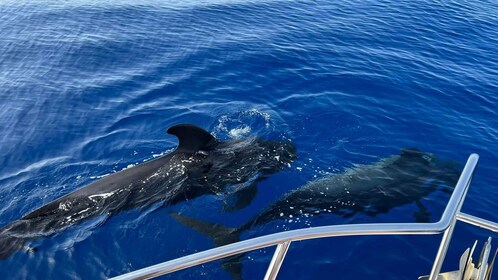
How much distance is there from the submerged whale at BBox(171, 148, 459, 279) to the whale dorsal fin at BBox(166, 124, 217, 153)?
56.4 inches

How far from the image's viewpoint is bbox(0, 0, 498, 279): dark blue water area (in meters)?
8.43

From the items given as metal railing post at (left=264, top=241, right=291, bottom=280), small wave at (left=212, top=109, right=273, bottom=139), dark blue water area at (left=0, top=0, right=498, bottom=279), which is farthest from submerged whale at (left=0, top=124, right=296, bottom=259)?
metal railing post at (left=264, top=241, right=291, bottom=280)

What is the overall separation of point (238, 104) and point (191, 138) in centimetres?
427

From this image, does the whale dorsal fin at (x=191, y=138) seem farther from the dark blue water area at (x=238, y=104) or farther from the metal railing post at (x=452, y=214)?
the metal railing post at (x=452, y=214)

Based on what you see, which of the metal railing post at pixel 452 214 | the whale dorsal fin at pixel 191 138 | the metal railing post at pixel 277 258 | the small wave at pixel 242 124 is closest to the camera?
the metal railing post at pixel 277 258

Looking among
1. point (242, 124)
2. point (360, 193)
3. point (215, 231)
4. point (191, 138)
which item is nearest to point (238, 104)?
point (242, 124)

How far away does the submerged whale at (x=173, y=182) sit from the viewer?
8.37 m

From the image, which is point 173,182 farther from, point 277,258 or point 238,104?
point 277,258

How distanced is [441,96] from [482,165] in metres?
4.01

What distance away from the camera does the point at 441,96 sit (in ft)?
48.8

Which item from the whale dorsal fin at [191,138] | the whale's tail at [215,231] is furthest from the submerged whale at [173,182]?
the whale's tail at [215,231]

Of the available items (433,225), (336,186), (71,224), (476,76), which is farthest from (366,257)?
(476,76)

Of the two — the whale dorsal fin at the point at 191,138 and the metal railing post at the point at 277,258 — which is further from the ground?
the metal railing post at the point at 277,258

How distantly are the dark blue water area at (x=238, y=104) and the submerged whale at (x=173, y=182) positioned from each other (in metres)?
0.22
